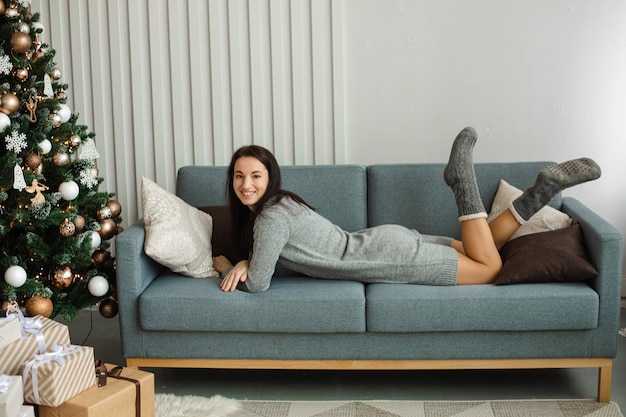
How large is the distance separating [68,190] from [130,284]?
18.0 inches

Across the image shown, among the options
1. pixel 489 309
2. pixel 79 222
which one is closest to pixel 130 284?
pixel 79 222

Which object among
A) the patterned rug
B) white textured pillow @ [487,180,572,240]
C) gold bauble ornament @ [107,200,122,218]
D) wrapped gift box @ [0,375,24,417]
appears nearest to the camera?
wrapped gift box @ [0,375,24,417]

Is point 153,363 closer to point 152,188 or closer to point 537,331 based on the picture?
point 152,188

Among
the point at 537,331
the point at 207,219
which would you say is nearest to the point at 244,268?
the point at 207,219

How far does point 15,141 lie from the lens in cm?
293

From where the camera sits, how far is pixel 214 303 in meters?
2.90

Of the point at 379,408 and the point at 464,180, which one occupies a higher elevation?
the point at 464,180

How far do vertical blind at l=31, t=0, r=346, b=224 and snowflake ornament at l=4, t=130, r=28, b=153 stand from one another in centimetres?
105

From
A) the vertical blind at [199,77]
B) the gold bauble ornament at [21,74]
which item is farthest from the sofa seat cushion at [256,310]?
the vertical blind at [199,77]

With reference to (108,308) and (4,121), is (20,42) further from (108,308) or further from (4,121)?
(108,308)

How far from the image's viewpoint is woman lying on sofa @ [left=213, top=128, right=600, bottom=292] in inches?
117

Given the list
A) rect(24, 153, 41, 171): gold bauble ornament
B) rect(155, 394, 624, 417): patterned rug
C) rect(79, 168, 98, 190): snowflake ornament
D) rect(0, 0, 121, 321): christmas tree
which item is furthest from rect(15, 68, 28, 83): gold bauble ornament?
rect(155, 394, 624, 417): patterned rug

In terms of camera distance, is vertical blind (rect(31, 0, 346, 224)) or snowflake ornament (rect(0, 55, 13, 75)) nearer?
snowflake ornament (rect(0, 55, 13, 75))

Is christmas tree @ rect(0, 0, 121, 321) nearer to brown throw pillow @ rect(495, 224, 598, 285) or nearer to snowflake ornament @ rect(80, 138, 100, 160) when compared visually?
snowflake ornament @ rect(80, 138, 100, 160)
